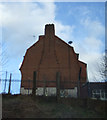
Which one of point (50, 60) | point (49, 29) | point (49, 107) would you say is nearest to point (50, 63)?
point (50, 60)

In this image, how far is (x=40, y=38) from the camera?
89.7 ft

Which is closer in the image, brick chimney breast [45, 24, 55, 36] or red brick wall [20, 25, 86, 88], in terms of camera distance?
red brick wall [20, 25, 86, 88]

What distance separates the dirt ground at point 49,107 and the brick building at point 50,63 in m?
11.8

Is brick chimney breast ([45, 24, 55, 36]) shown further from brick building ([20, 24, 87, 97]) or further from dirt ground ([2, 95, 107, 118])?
dirt ground ([2, 95, 107, 118])

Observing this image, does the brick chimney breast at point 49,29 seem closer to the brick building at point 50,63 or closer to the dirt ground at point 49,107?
the brick building at point 50,63

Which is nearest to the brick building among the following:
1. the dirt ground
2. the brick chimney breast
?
the brick chimney breast

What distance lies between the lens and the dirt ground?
8.93m

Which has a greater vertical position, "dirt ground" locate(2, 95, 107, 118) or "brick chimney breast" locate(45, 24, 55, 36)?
"brick chimney breast" locate(45, 24, 55, 36)

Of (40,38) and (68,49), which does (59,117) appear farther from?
(40,38)

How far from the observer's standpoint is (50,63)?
24.9 metres

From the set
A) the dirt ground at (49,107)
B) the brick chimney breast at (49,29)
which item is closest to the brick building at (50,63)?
the brick chimney breast at (49,29)

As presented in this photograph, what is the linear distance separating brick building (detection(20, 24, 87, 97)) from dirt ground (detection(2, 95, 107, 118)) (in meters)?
11.8

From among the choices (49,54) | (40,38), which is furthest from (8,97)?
(40,38)

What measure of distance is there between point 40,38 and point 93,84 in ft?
42.6
